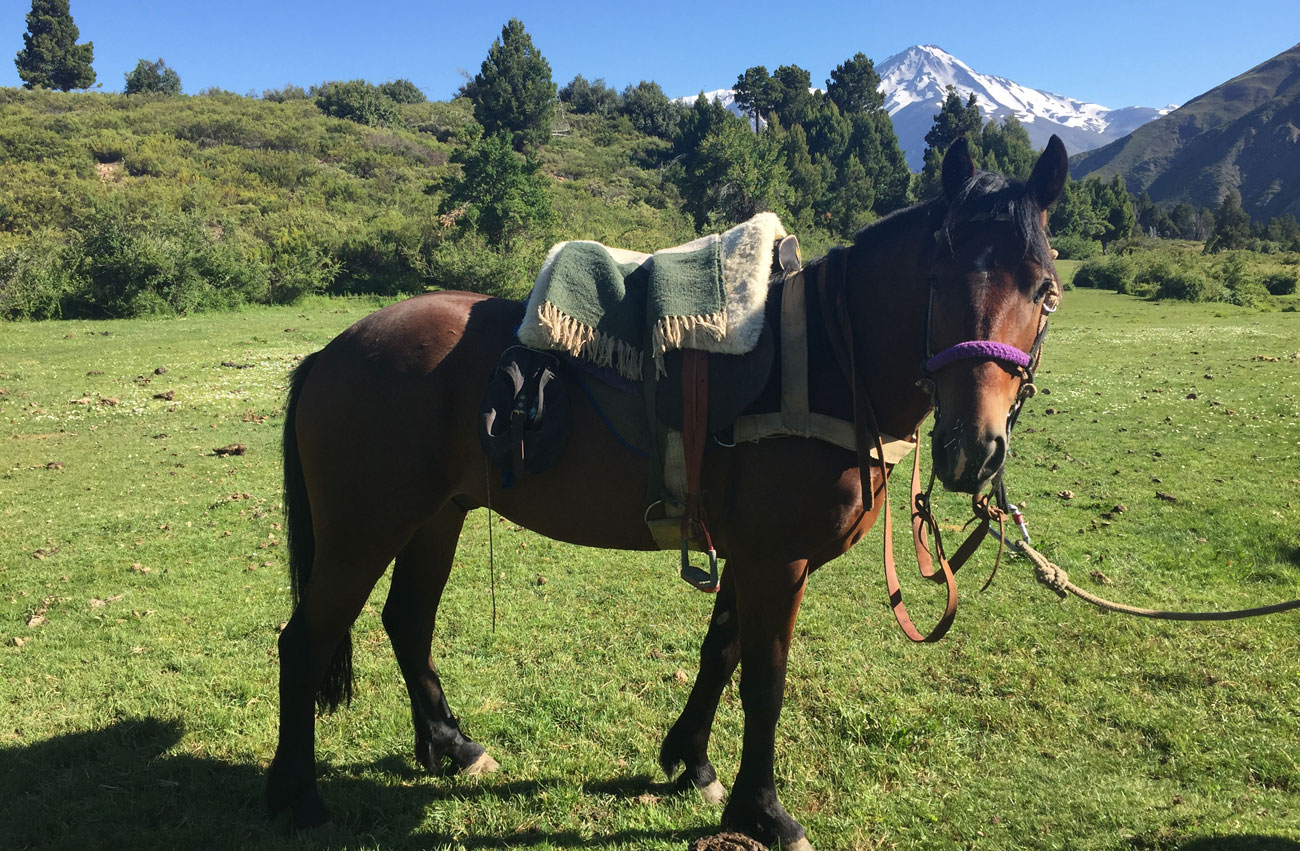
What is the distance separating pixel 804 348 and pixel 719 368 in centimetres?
30

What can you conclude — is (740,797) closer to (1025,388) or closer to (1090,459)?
(1025,388)

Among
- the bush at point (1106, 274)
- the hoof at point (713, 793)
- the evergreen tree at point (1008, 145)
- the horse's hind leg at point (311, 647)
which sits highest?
the evergreen tree at point (1008, 145)

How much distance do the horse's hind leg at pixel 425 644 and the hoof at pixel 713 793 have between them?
101 cm

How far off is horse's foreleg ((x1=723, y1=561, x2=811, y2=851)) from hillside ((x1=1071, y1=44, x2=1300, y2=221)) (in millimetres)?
114397

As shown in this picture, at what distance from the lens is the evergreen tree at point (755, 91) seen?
2945 inches

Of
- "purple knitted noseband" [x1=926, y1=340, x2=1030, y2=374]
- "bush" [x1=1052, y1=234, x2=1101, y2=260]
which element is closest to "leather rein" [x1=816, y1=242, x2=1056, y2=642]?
"purple knitted noseband" [x1=926, y1=340, x2=1030, y2=374]

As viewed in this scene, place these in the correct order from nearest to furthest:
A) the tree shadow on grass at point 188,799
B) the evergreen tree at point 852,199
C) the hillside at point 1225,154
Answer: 1. the tree shadow on grass at point 188,799
2. the evergreen tree at point 852,199
3. the hillside at point 1225,154

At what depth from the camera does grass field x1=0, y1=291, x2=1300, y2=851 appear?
2.91 m

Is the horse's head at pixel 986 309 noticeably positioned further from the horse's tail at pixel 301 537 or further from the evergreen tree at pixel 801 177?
the evergreen tree at pixel 801 177

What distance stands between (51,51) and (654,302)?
266 ft

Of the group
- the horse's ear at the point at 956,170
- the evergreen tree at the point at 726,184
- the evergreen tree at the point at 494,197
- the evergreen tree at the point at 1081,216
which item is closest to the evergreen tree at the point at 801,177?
the evergreen tree at the point at 726,184

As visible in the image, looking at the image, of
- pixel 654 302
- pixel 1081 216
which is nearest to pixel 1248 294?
pixel 1081 216

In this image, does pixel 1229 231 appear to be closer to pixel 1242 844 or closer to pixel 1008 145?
pixel 1008 145

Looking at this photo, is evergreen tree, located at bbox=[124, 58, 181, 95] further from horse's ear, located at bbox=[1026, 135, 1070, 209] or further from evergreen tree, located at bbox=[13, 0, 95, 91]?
horse's ear, located at bbox=[1026, 135, 1070, 209]
